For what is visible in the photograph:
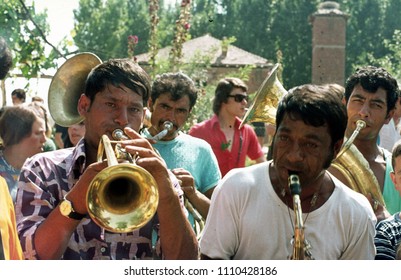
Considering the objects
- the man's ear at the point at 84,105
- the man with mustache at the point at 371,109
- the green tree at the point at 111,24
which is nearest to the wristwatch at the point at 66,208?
the man's ear at the point at 84,105

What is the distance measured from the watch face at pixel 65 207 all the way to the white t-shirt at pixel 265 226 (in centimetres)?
47

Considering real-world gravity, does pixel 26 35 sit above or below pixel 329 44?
above

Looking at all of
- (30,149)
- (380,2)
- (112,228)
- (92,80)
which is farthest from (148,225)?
(380,2)

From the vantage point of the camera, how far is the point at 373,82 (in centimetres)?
427

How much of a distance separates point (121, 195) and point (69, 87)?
0.93 meters

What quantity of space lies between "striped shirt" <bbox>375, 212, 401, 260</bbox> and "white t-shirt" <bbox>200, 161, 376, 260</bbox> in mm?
367

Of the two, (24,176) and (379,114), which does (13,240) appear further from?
(379,114)

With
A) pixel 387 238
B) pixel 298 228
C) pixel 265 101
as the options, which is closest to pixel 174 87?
pixel 265 101

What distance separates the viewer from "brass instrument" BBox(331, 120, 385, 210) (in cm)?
404

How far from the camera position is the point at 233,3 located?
37.4 m

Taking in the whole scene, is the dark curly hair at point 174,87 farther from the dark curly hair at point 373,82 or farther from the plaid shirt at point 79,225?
the plaid shirt at point 79,225

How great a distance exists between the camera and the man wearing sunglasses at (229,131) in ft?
20.5

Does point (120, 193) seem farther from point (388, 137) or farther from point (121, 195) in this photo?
point (388, 137)

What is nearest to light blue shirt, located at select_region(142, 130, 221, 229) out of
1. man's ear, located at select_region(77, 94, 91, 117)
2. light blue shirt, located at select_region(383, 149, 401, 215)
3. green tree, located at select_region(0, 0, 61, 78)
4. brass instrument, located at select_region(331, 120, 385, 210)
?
brass instrument, located at select_region(331, 120, 385, 210)
